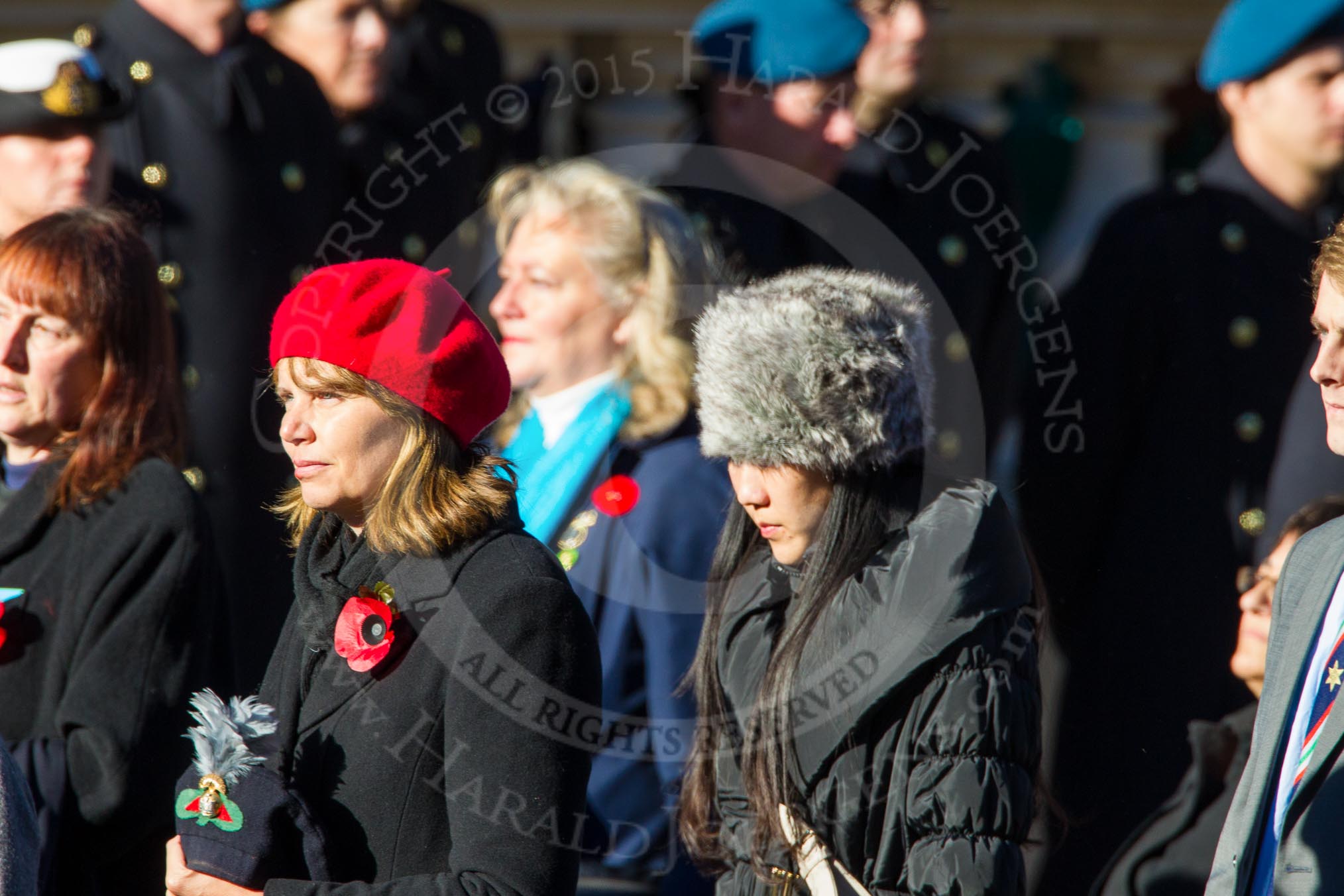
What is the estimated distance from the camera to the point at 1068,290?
3332 millimetres

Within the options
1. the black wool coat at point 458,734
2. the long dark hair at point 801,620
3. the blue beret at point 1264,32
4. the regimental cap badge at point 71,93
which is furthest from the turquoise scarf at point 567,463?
the blue beret at point 1264,32

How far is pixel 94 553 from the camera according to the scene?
246 cm

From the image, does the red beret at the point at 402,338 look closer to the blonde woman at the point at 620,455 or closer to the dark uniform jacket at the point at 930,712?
the dark uniform jacket at the point at 930,712

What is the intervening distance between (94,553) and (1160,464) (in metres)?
2.06

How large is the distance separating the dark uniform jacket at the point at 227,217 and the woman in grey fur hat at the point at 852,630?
1348 millimetres

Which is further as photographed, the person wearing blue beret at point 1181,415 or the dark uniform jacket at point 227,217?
the dark uniform jacket at point 227,217

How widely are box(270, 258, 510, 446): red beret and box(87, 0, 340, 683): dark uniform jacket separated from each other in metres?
1.32

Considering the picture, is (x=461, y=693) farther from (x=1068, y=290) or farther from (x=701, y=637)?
(x=1068, y=290)

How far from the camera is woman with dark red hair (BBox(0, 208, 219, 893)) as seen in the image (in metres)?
2.35

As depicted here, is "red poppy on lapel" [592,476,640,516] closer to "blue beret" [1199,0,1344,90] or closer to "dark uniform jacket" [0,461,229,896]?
"dark uniform jacket" [0,461,229,896]

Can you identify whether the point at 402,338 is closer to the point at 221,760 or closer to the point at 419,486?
the point at 419,486

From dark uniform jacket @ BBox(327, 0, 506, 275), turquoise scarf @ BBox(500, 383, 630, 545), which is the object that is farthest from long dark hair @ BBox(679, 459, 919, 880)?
dark uniform jacket @ BBox(327, 0, 506, 275)

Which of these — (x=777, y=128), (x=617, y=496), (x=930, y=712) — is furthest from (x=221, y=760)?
(x=777, y=128)

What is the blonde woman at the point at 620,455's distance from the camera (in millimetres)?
2812
